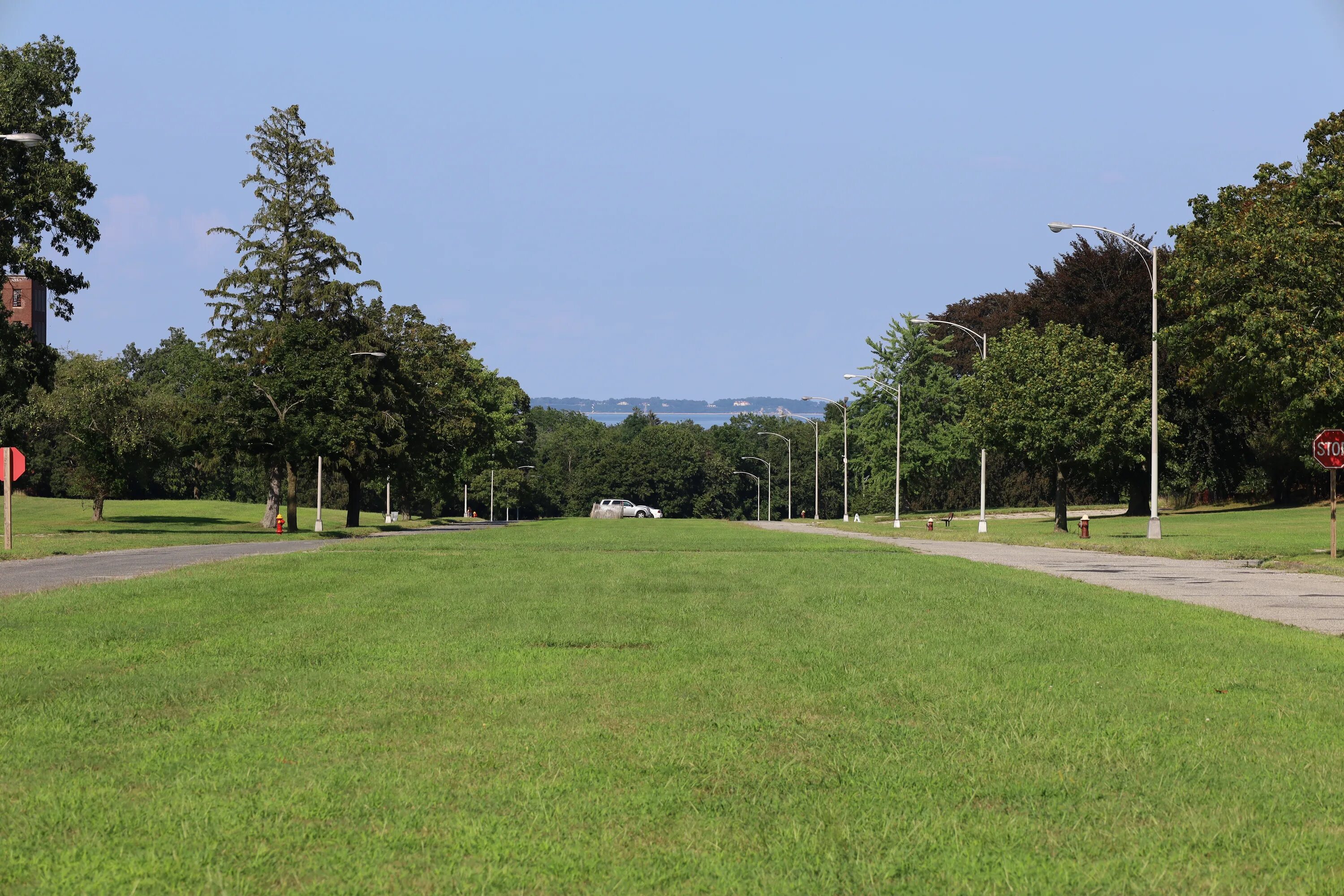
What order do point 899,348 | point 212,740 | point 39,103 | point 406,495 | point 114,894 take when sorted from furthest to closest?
point 899,348, point 406,495, point 39,103, point 212,740, point 114,894

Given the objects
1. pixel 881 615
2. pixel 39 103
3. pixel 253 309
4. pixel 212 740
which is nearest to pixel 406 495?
pixel 253 309

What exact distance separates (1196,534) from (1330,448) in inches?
808

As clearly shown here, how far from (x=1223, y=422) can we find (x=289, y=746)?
6870 cm

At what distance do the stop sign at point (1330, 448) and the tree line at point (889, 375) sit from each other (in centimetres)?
159

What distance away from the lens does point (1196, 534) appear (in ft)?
156

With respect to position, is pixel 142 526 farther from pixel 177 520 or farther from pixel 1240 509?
pixel 1240 509

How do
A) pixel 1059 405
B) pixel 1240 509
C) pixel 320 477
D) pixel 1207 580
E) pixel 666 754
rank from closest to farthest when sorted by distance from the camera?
pixel 666 754 → pixel 1207 580 → pixel 1059 405 → pixel 320 477 → pixel 1240 509

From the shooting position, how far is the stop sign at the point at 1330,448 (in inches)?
1099

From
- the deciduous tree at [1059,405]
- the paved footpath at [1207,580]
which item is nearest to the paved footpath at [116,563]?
the paved footpath at [1207,580]

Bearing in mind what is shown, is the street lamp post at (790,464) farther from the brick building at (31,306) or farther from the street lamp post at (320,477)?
the brick building at (31,306)

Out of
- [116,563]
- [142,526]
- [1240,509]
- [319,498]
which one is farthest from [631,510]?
[116,563]

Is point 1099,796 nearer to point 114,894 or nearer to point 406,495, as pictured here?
point 114,894

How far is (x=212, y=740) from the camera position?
7.11 meters

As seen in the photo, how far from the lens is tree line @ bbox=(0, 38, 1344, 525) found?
3256 centimetres
